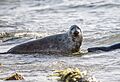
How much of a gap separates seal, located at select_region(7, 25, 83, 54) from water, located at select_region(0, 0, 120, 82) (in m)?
0.37

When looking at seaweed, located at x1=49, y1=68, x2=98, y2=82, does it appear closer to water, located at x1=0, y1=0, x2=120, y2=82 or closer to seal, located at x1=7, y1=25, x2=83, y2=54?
water, located at x1=0, y1=0, x2=120, y2=82

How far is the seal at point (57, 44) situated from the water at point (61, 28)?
37cm

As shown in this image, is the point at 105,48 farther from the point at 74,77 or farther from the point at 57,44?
the point at 74,77

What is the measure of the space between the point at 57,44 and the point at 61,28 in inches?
135

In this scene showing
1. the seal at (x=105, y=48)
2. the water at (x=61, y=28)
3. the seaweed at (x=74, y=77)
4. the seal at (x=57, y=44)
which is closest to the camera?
the seaweed at (x=74, y=77)

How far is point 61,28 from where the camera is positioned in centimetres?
1277

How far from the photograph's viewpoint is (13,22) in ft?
49.7

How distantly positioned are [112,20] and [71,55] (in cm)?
449

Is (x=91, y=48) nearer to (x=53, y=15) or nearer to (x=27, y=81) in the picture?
(x=27, y=81)

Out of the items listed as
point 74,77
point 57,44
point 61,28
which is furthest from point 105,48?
point 61,28

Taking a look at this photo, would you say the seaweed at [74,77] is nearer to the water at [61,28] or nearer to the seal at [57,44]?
the water at [61,28]

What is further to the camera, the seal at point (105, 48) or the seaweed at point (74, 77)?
the seal at point (105, 48)

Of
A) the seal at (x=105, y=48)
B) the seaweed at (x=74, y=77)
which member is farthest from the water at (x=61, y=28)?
the seal at (x=105, y=48)

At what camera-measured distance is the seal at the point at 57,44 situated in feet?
30.0
